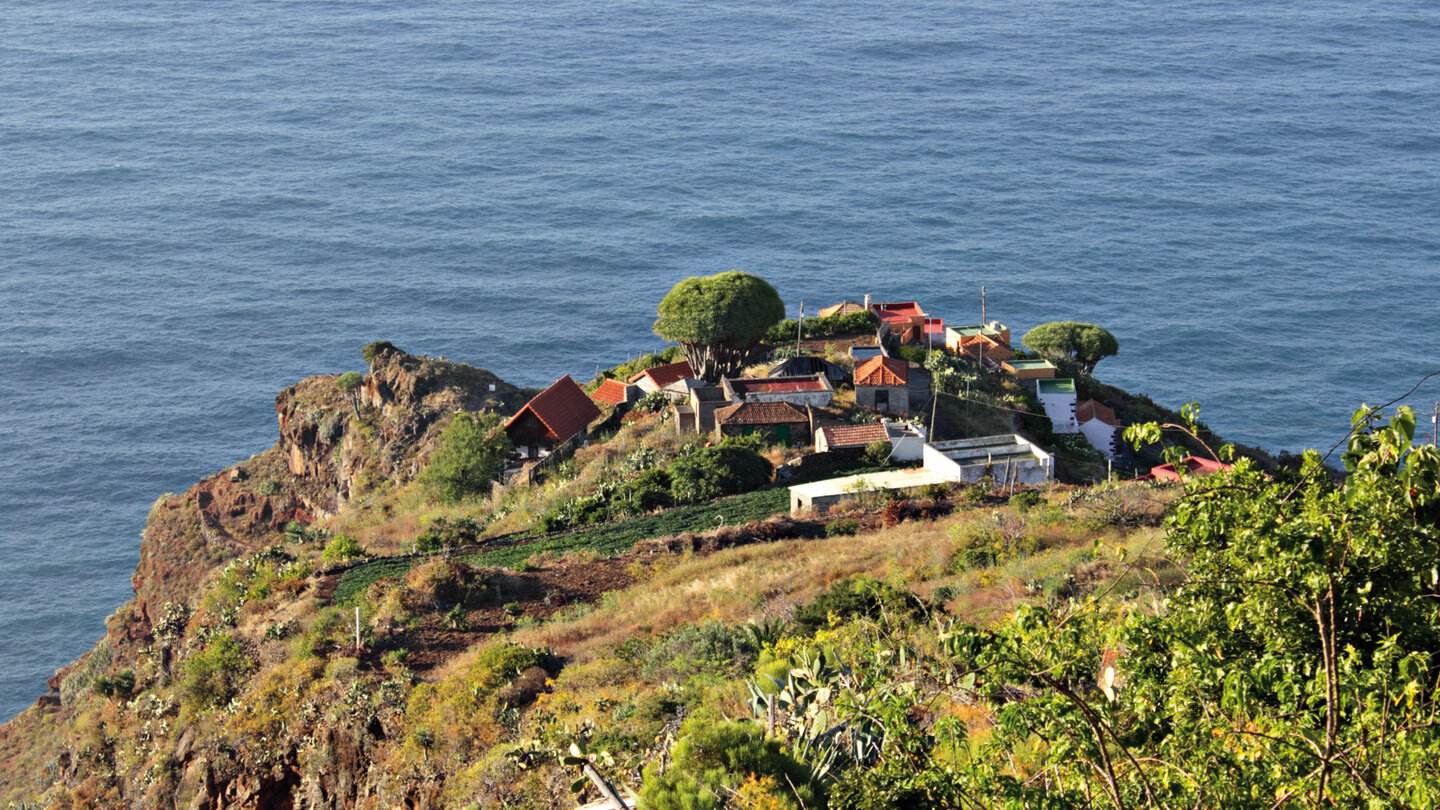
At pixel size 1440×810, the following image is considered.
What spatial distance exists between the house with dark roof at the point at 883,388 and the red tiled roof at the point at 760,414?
11.3 ft

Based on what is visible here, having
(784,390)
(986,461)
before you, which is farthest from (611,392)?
(986,461)

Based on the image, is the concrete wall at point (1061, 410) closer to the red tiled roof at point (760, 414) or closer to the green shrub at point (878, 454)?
the green shrub at point (878, 454)

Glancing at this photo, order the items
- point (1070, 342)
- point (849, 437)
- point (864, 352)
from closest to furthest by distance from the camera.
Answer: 1. point (849, 437)
2. point (864, 352)
3. point (1070, 342)

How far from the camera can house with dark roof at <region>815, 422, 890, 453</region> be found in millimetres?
54438

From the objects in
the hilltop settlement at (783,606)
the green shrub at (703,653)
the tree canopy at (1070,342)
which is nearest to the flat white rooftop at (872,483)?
the hilltop settlement at (783,606)

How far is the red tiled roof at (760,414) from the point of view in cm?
5772

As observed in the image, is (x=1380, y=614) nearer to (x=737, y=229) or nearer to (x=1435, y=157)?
(x=737, y=229)

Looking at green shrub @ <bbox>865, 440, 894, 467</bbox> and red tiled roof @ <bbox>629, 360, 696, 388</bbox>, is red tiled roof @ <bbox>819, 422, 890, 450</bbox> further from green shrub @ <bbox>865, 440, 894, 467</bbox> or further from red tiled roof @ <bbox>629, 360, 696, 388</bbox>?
red tiled roof @ <bbox>629, 360, 696, 388</bbox>

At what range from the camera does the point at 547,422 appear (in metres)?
66.5

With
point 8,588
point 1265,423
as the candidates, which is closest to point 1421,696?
point 1265,423

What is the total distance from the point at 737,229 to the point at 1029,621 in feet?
432

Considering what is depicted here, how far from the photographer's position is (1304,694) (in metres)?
14.4

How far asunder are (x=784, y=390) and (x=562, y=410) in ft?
43.3

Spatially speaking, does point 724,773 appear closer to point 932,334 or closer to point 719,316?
point 719,316
